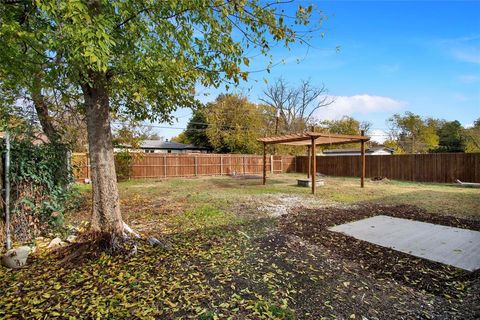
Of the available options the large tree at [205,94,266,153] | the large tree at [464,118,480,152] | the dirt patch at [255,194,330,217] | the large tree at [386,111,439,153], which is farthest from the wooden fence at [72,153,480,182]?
the large tree at [386,111,439,153]

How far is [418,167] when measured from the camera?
46.5 ft

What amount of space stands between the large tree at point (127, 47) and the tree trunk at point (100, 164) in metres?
0.01

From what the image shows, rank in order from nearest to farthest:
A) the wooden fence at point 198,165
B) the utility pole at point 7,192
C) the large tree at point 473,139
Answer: the utility pole at point 7,192
the wooden fence at point 198,165
the large tree at point 473,139

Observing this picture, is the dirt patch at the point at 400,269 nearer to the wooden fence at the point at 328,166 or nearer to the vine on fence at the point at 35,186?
the vine on fence at the point at 35,186

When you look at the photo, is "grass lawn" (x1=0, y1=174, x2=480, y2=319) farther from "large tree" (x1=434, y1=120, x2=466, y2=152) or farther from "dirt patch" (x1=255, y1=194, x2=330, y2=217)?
"large tree" (x1=434, y1=120, x2=466, y2=152)

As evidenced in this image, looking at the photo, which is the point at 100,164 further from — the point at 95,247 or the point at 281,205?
the point at 281,205

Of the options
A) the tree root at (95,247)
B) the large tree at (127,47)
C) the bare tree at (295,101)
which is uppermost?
the bare tree at (295,101)

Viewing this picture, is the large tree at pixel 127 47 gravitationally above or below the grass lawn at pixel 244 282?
above

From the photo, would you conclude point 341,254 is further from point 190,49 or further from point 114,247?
point 190,49

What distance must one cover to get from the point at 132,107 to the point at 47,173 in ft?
6.38

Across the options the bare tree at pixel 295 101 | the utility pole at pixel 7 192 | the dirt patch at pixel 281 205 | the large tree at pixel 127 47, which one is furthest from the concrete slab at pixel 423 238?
the bare tree at pixel 295 101

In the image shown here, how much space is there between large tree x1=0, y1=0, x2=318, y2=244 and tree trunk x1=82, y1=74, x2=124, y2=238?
0.04 ft

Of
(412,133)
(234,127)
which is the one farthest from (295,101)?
(412,133)

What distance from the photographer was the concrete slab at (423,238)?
3.12m
